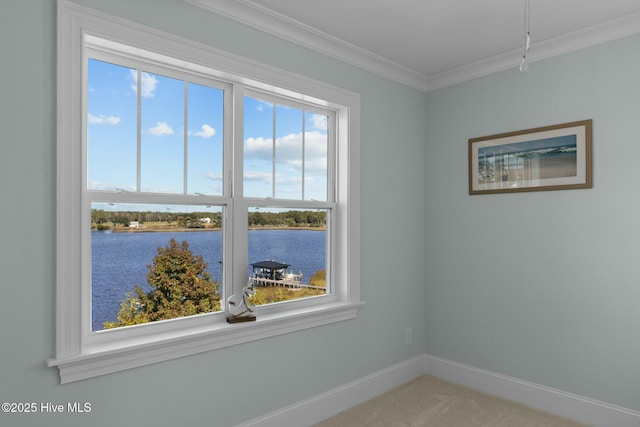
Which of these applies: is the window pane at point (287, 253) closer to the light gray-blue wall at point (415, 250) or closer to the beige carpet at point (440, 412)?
the light gray-blue wall at point (415, 250)

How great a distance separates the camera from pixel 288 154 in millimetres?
2721

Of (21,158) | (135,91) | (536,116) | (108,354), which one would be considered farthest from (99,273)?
(536,116)

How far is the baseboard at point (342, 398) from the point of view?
2.50 meters

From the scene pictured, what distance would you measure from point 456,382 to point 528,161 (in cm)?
186

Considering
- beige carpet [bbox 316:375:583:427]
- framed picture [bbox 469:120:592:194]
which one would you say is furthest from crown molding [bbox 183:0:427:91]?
beige carpet [bbox 316:375:583:427]

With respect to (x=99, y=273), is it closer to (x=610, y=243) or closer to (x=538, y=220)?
(x=538, y=220)

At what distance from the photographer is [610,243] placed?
2.60 metres

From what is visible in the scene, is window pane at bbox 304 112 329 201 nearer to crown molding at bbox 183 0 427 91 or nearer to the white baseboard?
crown molding at bbox 183 0 427 91

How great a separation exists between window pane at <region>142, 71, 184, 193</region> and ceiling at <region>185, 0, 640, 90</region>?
0.50m

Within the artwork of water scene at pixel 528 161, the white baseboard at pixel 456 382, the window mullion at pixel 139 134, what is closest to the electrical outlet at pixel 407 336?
the white baseboard at pixel 456 382

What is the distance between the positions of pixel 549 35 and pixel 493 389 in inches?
102

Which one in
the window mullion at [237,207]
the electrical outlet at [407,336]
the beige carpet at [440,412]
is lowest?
the beige carpet at [440,412]

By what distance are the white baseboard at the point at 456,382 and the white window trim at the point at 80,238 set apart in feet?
1.69

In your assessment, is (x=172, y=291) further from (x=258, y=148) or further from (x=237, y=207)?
(x=258, y=148)
